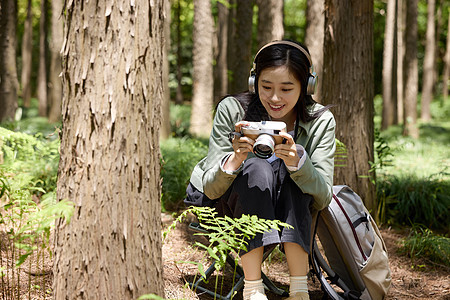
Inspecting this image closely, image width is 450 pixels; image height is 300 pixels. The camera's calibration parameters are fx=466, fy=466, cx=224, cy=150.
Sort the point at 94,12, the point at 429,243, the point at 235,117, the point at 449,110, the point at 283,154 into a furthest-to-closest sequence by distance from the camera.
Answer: the point at 449,110
the point at 429,243
the point at 235,117
the point at 283,154
the point at 94,12

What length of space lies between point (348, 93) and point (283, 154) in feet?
8.07

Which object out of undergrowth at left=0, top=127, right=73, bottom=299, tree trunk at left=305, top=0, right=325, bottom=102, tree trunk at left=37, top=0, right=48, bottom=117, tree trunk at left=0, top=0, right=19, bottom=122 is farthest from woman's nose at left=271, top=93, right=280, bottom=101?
tree trunk at left=37, top=0, right=48, bottom=117

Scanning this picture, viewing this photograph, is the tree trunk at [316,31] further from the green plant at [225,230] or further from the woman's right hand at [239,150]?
the green plant at [225,230]

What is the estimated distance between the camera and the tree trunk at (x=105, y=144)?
192 cm

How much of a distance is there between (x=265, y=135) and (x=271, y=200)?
15.1 inches

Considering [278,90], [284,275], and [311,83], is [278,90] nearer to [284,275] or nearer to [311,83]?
[311,83]

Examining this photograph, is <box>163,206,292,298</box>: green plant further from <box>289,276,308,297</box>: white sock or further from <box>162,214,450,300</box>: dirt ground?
<box>162,214,450,300</box>: dirt ground

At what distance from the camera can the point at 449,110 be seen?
76.1 ft

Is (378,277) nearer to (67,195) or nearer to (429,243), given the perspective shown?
(429,243)

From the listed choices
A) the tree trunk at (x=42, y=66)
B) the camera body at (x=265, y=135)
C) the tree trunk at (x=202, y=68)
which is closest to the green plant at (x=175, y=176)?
the camera body at (x=265, y=135)

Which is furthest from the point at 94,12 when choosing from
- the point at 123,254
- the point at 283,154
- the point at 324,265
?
the point at 324,265

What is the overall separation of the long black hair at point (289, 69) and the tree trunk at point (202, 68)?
25.8 feet

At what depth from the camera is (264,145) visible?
2408 millimetres

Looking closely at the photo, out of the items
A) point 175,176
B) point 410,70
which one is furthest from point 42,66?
point 175,176
